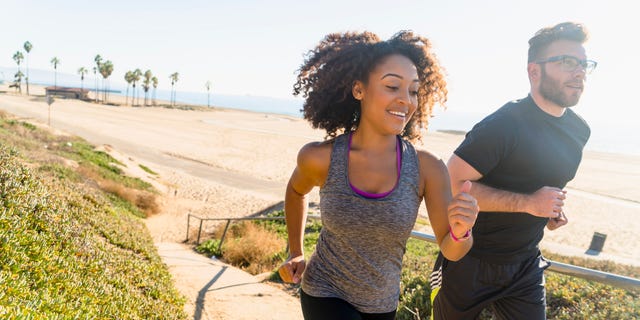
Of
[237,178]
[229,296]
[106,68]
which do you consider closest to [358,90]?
[229,296]

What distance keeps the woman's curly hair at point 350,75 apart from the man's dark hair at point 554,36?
0.82m

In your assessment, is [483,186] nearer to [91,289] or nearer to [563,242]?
[91,289]

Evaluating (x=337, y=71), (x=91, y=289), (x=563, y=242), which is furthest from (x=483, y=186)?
(x=563, y=242)

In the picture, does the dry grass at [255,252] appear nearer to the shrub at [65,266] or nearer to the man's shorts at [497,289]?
the shrub at [65,266]

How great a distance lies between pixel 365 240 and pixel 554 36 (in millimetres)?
1960

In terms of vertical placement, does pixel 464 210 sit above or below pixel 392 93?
below

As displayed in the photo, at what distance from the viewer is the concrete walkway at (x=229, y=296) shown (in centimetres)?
591

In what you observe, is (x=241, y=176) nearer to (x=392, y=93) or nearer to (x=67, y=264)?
(x=67, y=264)

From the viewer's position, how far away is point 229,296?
6.55m

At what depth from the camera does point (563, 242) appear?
1758 centimetres

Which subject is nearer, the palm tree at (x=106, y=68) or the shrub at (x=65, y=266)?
the shrub at (x=65, y=266)

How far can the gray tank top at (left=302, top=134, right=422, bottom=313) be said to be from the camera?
2.33 metres

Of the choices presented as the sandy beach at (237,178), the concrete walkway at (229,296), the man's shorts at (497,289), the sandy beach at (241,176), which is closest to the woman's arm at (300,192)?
the man's shorts at (497,289)

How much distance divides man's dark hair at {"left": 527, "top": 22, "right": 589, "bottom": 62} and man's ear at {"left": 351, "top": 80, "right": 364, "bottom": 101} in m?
1.33
